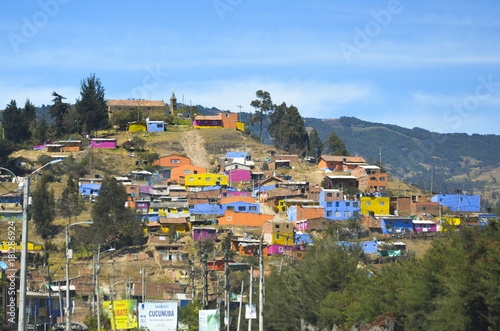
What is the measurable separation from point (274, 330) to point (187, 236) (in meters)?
25.2

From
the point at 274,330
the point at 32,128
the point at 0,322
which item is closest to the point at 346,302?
the point at 274,330

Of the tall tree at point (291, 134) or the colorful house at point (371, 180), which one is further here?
the tall tree at point (291, 134)

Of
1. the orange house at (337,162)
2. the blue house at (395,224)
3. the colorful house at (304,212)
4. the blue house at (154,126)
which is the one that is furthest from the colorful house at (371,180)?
the blue house at (154,126)

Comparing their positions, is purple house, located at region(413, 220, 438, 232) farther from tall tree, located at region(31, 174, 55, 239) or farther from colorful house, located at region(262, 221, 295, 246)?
tall tree, located at region(31, 174, 55, 239)

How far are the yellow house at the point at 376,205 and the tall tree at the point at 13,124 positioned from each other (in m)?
51.9

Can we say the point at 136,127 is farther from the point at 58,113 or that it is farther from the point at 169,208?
the point at 169,208

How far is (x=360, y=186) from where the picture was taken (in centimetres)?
8344

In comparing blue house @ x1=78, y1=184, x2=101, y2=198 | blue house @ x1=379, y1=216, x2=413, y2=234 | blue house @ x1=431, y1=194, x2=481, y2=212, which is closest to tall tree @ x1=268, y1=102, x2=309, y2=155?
blue house @ x1=431, y1=194, x2=481, y2=212

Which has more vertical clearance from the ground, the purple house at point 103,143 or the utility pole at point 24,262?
the purple house at point 103,143

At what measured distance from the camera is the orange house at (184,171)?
8719 centimetres

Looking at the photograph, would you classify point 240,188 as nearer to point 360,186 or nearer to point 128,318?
point 360,186

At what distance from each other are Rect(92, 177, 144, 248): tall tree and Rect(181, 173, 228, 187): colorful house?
1534 cm

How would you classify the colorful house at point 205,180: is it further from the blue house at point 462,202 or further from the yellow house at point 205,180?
the blue house at point 462,202

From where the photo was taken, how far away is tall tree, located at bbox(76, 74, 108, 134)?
10175 centimetres
